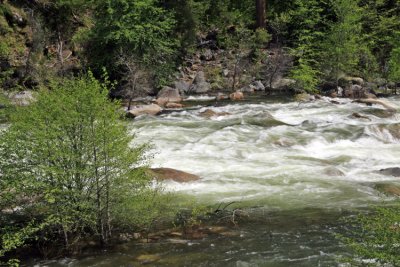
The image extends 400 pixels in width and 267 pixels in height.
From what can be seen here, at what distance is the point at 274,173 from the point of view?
1279 centimetres

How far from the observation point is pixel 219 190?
11.3m

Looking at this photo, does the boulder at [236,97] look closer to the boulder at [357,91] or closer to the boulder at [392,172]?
the boulder at [357,91]

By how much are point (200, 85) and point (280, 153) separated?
66.8ft

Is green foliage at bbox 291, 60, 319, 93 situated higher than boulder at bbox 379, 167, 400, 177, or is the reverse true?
green foliage at bbox 291, 60, 319, 93

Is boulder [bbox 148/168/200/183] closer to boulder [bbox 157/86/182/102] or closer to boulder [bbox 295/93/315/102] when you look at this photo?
boulder [bbox 295/93/315/102]

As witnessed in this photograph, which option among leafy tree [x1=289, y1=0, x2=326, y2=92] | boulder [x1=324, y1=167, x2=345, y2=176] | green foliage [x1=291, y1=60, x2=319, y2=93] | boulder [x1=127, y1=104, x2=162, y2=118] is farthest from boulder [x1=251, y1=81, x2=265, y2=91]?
boulder [x1=324, y1=167, x2=345, y2=176]

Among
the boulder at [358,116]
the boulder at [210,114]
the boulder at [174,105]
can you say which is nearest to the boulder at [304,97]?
the boulder at [358,116]

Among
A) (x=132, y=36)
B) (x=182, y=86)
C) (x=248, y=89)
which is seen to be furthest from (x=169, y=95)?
(x=248, y=89)

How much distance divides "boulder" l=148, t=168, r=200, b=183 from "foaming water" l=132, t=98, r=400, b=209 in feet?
0.86

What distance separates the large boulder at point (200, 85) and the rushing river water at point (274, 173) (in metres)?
9.74

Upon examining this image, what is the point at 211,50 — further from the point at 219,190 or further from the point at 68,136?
the point at 68,136

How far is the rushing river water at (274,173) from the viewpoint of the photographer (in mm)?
7676

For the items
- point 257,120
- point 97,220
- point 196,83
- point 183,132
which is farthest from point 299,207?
point 196,83

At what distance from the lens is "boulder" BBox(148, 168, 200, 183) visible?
1178 cm
